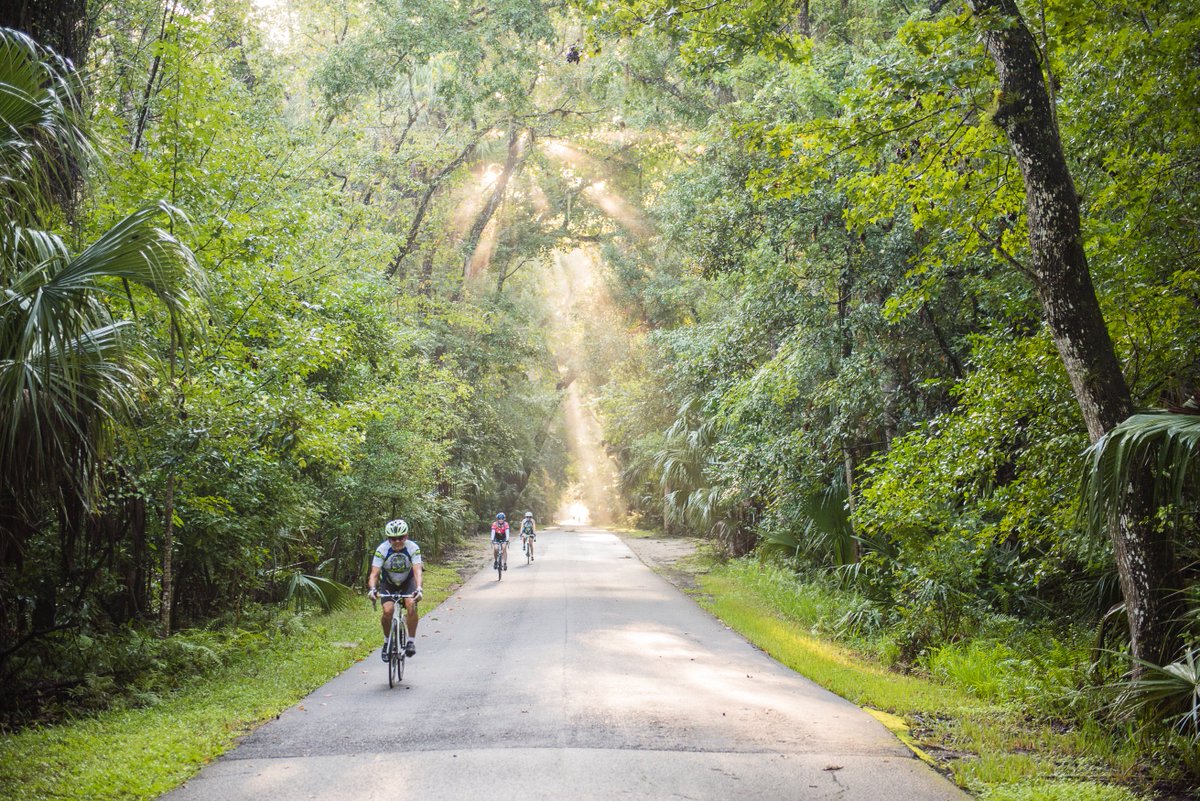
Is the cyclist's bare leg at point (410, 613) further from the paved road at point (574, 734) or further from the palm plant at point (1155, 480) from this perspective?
the palm plant at point (1155, 480)

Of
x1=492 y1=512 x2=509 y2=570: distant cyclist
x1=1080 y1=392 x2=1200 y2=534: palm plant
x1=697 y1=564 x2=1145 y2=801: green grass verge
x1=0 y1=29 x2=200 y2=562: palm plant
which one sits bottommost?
x1=697 y1=564 x2=1145 y2=801: green grass verge

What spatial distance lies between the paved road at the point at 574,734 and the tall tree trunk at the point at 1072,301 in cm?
213

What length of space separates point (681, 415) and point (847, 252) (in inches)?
502

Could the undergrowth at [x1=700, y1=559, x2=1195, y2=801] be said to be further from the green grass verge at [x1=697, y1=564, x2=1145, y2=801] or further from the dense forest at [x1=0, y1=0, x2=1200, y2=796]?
the dense forest at [x1=0, y1=0, x2=1200, y2=796]

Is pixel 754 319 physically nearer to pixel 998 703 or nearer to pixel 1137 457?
pixel 998 703

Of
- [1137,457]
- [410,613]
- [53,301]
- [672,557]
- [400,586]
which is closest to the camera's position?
[53,301]

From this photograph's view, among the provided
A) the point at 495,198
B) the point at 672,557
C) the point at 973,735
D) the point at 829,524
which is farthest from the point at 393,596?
the point at 495,198

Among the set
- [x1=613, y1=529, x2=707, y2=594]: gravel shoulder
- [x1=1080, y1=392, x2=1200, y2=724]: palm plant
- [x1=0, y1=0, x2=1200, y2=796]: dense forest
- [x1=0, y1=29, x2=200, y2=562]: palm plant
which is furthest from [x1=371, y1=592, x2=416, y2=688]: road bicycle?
[x1=613, y1=529, x2=707, y2=594]: gravel shoulder

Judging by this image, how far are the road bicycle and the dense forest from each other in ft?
8.30

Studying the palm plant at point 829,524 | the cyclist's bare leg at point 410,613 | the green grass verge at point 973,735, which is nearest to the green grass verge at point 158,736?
the cyclist's bare leg at point 410,613

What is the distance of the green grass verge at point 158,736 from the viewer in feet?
18.4

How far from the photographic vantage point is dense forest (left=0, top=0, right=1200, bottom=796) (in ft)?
20.1

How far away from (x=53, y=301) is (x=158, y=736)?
3.65 metres

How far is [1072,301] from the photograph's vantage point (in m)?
6.56
